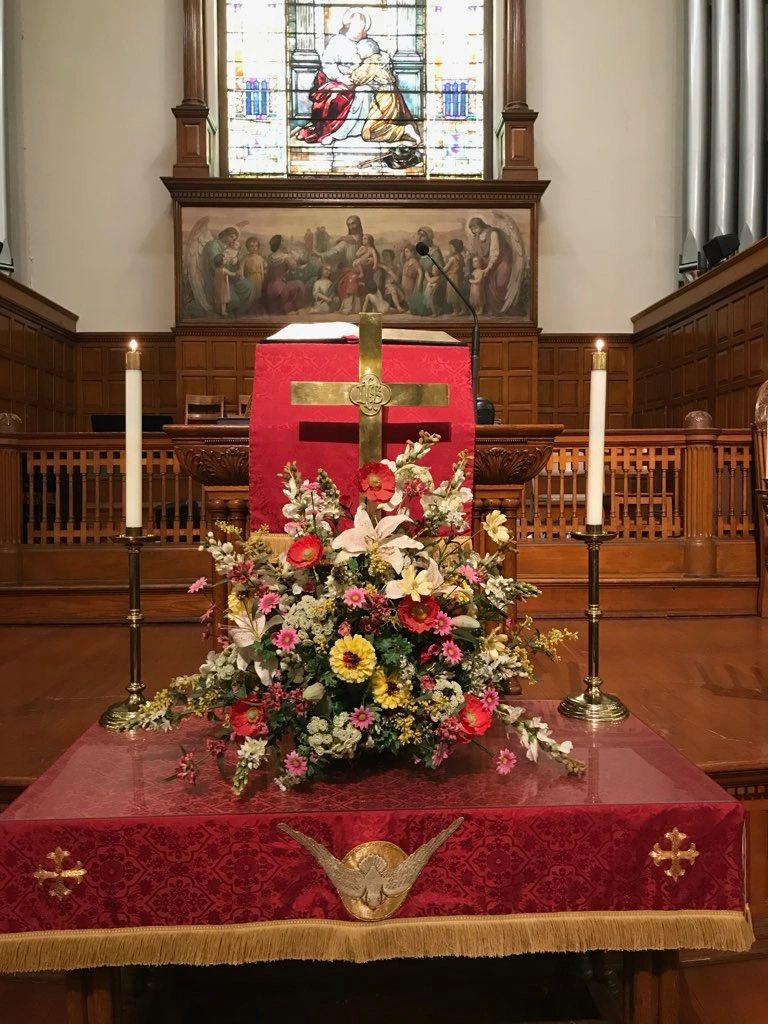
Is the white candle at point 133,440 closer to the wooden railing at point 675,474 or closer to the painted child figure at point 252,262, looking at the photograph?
the wooden railing at point 675,474

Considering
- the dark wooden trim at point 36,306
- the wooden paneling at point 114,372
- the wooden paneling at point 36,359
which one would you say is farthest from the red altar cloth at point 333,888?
the wooden paneling at point 114,372

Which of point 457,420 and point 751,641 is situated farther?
point 751,641

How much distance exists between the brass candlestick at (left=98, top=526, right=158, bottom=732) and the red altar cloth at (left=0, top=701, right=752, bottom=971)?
38cm

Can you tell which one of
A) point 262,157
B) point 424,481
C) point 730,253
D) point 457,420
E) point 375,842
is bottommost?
point 375,842

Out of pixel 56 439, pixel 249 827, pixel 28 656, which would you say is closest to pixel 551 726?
pixel 249 827

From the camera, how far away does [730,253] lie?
7.38m

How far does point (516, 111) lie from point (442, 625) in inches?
333

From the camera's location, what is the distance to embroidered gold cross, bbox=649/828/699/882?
4.20ft

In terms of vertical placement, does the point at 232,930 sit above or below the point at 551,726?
below

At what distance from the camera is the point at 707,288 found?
7.04 metres

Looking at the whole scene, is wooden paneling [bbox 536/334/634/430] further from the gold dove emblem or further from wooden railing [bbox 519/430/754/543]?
the gold dove emblem

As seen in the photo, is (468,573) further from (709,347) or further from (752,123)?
(752,123)

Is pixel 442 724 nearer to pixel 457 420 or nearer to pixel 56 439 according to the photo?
pixel 457 420

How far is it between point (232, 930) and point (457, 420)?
122 cm
